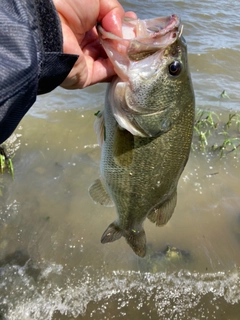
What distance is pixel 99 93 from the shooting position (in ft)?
18.2

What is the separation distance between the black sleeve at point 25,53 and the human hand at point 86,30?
8.9 inches

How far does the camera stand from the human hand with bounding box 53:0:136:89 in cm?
176

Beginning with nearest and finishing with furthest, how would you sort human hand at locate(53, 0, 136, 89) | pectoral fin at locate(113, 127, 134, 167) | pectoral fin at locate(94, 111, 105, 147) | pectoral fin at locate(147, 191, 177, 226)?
human hand at locate(53, 0, 136, 89) < pectoral fin at locate(113, 127, 134, 167) < pectoral fin at locate(94, 111, 105, 147) < pectoral fin at locate(147, 191, 177, 226)

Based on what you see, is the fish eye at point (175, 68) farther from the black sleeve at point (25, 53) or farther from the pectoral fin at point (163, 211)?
the pectoral fin at point (163, 211)

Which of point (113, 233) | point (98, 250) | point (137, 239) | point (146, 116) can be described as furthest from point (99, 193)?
point (98, 250)

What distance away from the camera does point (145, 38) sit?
5.43ft

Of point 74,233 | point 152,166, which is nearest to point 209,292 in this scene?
point 74,233

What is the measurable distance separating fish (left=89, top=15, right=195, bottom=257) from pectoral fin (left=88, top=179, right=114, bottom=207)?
0.36 ft

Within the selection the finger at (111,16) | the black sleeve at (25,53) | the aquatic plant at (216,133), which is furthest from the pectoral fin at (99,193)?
the aquatic plant at (216,133)

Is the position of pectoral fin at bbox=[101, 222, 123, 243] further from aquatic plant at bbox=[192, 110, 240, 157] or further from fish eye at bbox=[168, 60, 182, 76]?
aquatic plant at bbox=[192, 110, 240, 157]

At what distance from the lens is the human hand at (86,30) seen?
5.79ft

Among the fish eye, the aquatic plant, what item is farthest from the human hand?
the aquatic plant

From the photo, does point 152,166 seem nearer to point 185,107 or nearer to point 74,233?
point 185,107

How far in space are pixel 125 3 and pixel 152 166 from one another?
24.8 ft
